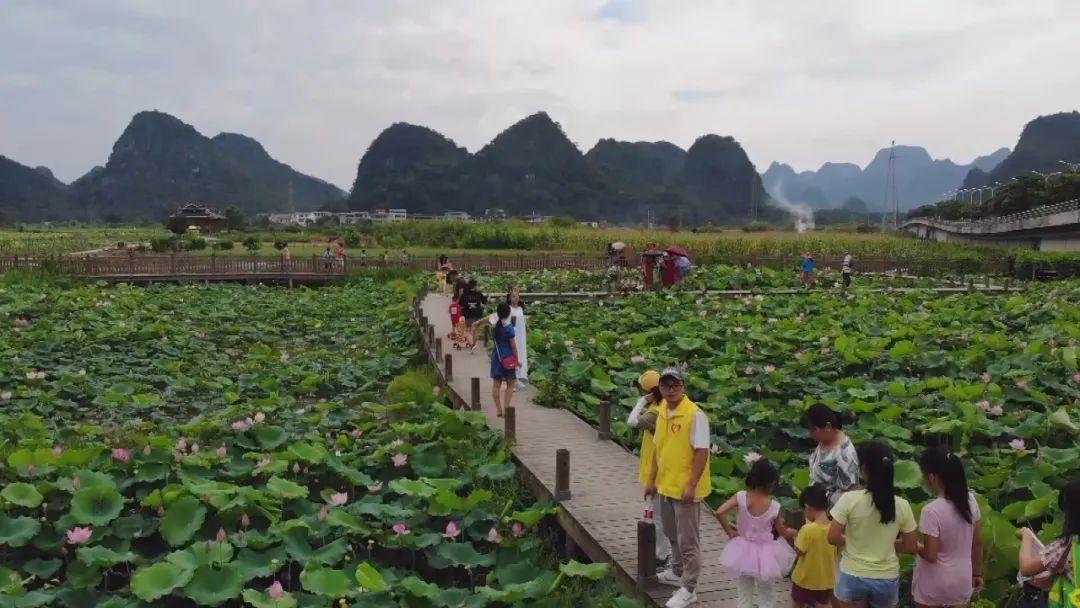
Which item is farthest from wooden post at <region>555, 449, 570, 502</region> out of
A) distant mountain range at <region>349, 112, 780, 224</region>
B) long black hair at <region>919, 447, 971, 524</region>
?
distant mountain range at <region>349, 112, 780, 224</region>

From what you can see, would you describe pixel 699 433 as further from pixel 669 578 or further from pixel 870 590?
pixel 870 590

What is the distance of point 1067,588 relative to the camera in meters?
2.66

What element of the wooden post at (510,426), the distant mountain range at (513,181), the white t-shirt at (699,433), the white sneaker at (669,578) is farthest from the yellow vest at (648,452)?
the distant mountain range at (513,181)

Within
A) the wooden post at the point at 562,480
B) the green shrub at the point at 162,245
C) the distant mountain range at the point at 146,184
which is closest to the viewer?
the wooden post at the point at 562,480

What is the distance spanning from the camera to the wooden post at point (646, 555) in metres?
3.84

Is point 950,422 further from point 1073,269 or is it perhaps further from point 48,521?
point 1073,269

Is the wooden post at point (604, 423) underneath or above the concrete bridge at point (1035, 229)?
underneath

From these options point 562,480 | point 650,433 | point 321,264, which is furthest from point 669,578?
point 321,264

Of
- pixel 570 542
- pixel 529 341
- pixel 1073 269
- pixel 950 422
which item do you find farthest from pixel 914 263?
pixel 570 542

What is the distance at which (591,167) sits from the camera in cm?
9419

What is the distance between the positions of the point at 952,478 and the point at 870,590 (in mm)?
554

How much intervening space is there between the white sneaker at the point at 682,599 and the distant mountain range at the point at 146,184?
101126 millimetres

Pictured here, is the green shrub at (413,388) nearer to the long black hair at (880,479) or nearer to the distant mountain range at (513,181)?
the long black hair at (880,479)

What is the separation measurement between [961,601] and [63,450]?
605 centimetres
